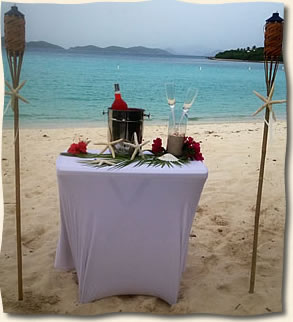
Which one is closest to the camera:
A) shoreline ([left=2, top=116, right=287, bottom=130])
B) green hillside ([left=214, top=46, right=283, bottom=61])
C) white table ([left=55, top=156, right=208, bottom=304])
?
white table ([left=55, top=156, right=208, bottom=304])

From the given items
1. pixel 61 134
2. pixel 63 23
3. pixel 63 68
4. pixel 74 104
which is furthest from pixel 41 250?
pixel 74 104

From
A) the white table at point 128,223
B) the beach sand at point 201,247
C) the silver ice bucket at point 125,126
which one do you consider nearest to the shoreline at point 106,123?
the beach sand at point 201,247

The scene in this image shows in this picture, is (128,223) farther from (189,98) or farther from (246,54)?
(246,54)

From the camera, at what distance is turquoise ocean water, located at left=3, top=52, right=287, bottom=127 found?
16.1ft

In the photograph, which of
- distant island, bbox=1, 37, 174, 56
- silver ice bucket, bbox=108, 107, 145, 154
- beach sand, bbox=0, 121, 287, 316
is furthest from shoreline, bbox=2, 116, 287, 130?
silver ice bucket, bbox=108, 107, 145, 154

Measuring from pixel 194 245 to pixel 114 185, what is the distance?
111 cm

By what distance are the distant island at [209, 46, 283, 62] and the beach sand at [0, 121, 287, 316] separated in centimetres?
39

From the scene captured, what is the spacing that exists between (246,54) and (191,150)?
2.60ft

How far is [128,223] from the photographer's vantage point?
204 cm

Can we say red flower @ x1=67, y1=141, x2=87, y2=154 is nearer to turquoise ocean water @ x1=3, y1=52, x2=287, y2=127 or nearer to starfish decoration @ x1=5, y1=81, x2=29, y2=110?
starfish decoration @ x1=5, y1=81, x2=29, y2=110

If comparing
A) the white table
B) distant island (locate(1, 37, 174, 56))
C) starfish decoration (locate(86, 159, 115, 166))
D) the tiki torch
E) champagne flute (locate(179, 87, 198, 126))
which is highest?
distant island (locate(1, 37, 174, 56))

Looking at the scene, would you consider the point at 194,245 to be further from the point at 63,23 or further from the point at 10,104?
the point at 63,23

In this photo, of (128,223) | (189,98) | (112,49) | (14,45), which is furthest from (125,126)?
(112,49)

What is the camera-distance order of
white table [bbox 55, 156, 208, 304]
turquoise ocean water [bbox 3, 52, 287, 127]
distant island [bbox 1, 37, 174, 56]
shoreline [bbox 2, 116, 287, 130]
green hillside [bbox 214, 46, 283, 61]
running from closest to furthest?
1. white table [bbox 55, 156, 208, 304]
2. green hillside [bbox 214, 46, 283, 61]
3. distant island [bbox 1, 37, 174, 56]
4. turquoise ocean water [bbox 3, 52, 287, 127]
5. shoreline [bbox 2, 116, 287, 130]
